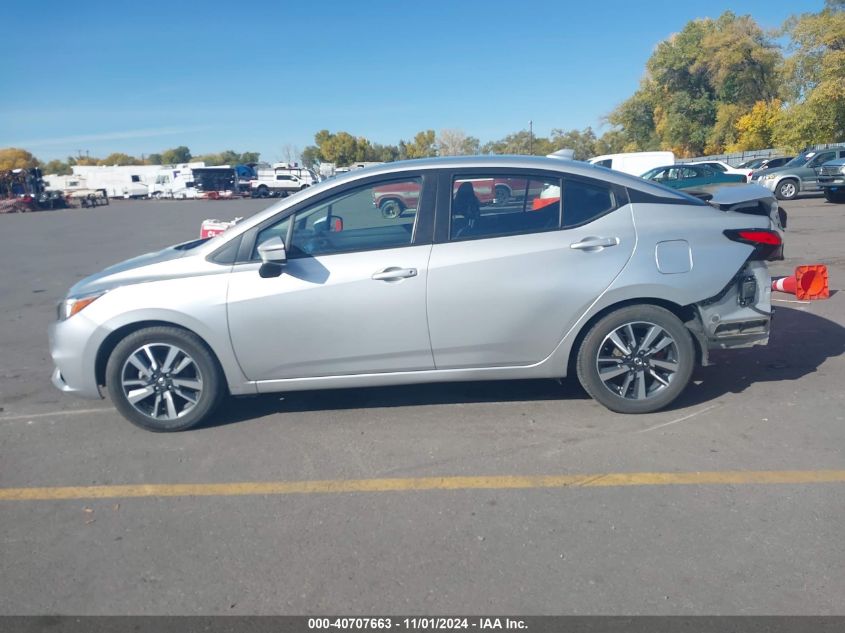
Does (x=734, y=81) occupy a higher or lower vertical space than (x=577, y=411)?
higher

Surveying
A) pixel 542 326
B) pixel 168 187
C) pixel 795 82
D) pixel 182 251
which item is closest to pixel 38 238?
pixel 182 251

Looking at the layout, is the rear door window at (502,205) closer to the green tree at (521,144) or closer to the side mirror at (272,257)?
the side mirror at (272,257)

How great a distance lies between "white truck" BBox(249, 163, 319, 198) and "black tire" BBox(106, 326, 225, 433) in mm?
52991

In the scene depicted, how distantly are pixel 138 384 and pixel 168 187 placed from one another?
66.7 meters

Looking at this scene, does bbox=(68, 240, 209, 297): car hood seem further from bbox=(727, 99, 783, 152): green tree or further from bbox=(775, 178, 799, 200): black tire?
bbox=(727, 99, 783, 152): green tree

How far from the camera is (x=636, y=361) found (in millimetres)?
4730

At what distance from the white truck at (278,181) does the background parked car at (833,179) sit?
42.2 metres

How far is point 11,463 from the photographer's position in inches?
178

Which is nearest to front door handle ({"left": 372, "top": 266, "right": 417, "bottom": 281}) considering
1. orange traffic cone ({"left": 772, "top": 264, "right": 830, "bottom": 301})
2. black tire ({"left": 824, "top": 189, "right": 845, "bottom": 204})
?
orange traffic cone ({"left": 772, "top": 264, "right": 830, "bottom": 301})

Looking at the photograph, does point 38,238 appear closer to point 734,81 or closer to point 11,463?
point 11,463

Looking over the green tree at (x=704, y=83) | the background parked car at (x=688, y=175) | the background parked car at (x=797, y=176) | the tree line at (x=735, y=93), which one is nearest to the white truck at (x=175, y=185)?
the tree line at (x=735, y=93)

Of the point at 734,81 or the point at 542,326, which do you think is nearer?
the point at 542,326

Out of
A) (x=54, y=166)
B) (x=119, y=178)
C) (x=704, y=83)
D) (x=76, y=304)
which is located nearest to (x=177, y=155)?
(x=54, y=166)
